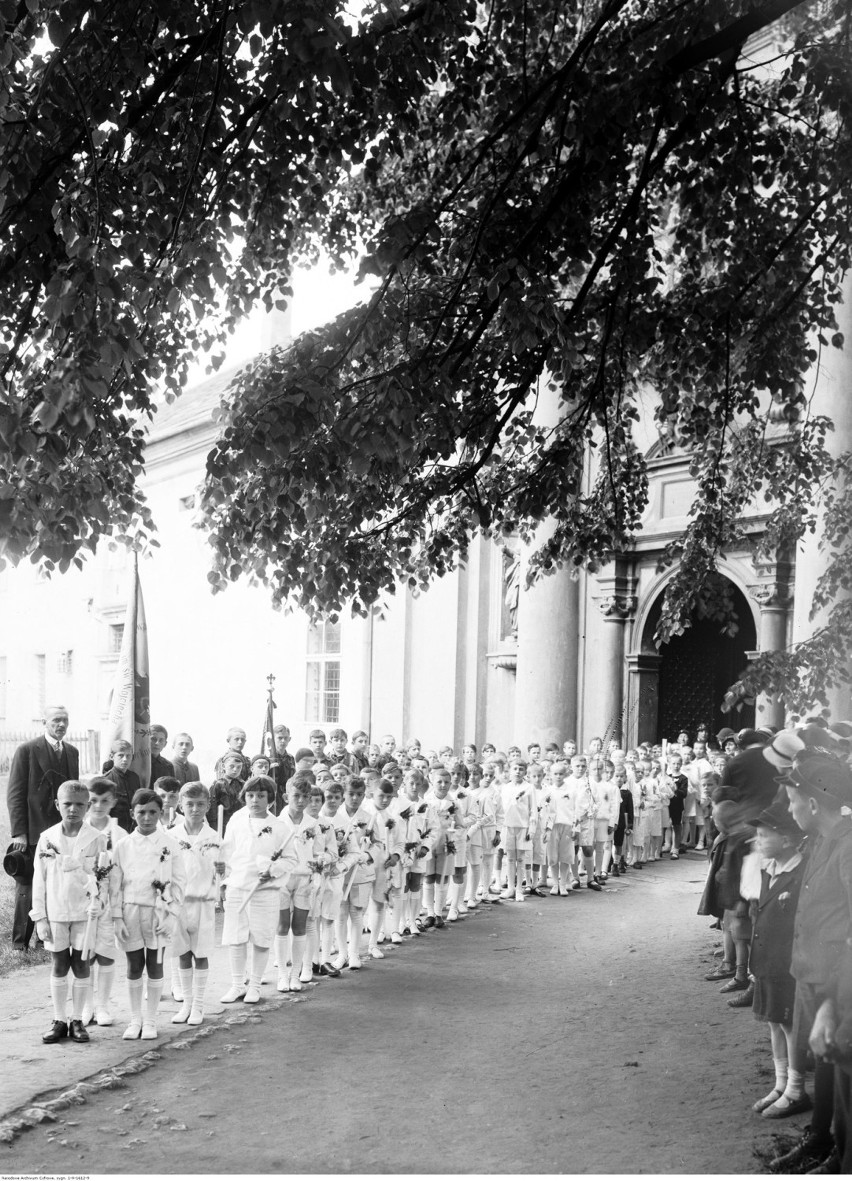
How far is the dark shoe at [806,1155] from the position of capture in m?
5.53

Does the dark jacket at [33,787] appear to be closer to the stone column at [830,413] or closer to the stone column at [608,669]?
the stone column at [830,413]

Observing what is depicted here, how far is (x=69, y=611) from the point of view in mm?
37031

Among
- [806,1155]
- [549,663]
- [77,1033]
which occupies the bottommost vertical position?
[77,1033]

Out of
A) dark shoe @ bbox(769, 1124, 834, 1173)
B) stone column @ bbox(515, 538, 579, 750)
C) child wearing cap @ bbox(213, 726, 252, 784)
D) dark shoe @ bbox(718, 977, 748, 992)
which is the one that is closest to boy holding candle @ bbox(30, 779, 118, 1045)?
dark shoe @ bbox(769, 1124, 834, 1173)

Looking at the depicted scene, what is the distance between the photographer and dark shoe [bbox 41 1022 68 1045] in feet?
24.7

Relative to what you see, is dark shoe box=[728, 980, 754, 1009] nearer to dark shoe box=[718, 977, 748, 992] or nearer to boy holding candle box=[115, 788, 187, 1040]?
dark shoe box=[718, 977, 748, 992]

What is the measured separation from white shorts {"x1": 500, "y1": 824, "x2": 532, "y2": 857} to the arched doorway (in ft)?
24.5

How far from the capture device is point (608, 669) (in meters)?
22.1

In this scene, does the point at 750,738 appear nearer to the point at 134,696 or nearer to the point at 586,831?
the point at 134,696

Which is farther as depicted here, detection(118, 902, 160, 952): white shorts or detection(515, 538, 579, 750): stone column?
detection(515, 538, 579, 750): stone column

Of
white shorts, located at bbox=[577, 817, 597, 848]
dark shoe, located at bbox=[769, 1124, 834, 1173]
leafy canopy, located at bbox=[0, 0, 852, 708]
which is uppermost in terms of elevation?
leafy canopy, located at bbox=[0, 0, 852, 708]

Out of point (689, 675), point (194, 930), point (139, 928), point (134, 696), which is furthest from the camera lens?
point (689, 675)

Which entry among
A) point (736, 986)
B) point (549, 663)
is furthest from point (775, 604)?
point (736, 986)

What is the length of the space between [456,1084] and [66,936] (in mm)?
2625
